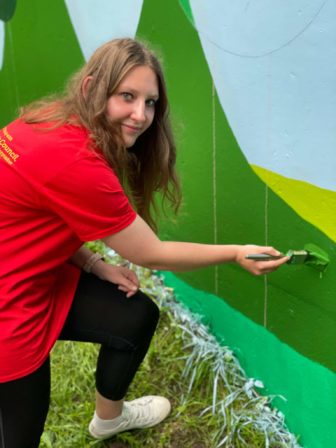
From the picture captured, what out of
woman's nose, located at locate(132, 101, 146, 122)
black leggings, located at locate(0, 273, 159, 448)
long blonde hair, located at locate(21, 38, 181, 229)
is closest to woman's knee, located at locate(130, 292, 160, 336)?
black leggings, located at locate(0, 273, 159, 448)

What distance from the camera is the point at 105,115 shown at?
4.93 feet

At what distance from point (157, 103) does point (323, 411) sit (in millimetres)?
1104

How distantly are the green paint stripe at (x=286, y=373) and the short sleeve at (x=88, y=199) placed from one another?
33.5 inches

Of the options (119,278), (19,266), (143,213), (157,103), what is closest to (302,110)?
(157,103)

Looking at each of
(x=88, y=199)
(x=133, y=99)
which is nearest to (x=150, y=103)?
(x=133, y=99)

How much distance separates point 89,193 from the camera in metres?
1.37

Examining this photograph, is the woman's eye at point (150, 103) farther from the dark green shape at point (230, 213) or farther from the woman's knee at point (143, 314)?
the woman's knee at point (143, 314)

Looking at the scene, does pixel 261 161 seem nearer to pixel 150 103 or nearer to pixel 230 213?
pixel 230 213

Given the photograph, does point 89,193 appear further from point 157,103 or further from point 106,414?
point 106,414

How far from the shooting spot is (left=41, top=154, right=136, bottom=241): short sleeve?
4.47ft

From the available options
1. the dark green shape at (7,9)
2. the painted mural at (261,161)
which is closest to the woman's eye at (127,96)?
the painted mural at (261,161)

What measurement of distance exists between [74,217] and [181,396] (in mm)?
1101

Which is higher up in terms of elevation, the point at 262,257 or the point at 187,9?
the point at 187,9

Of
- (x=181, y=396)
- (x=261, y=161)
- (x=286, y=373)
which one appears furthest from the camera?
(x=181, y=396)
